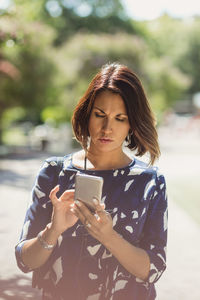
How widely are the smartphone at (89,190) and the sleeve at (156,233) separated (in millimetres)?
283

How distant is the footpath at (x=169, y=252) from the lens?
4.43m

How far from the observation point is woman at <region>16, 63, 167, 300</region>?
177 centimetres

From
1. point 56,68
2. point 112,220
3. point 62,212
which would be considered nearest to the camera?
point 62,212

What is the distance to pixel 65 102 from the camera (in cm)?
2356

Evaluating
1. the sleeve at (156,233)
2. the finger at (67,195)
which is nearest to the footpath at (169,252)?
the sleeve at (156,233)

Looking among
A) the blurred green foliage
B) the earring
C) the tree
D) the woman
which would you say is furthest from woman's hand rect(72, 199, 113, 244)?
the tree

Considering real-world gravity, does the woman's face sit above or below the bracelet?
above

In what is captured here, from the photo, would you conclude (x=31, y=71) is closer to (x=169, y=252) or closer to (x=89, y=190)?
(x=169, y=252)

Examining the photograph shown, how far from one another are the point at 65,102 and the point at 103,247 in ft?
72.2

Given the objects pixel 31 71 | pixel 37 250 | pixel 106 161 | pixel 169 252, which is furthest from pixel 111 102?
pixel 31 71

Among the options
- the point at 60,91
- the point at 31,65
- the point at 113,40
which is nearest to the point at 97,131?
the point at 31,65

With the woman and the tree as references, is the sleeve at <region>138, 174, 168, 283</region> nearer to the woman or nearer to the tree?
the woman

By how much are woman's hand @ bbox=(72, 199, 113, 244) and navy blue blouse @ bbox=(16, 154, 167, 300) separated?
16 cm

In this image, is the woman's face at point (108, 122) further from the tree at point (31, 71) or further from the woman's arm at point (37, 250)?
the tree at point (31, 71)
